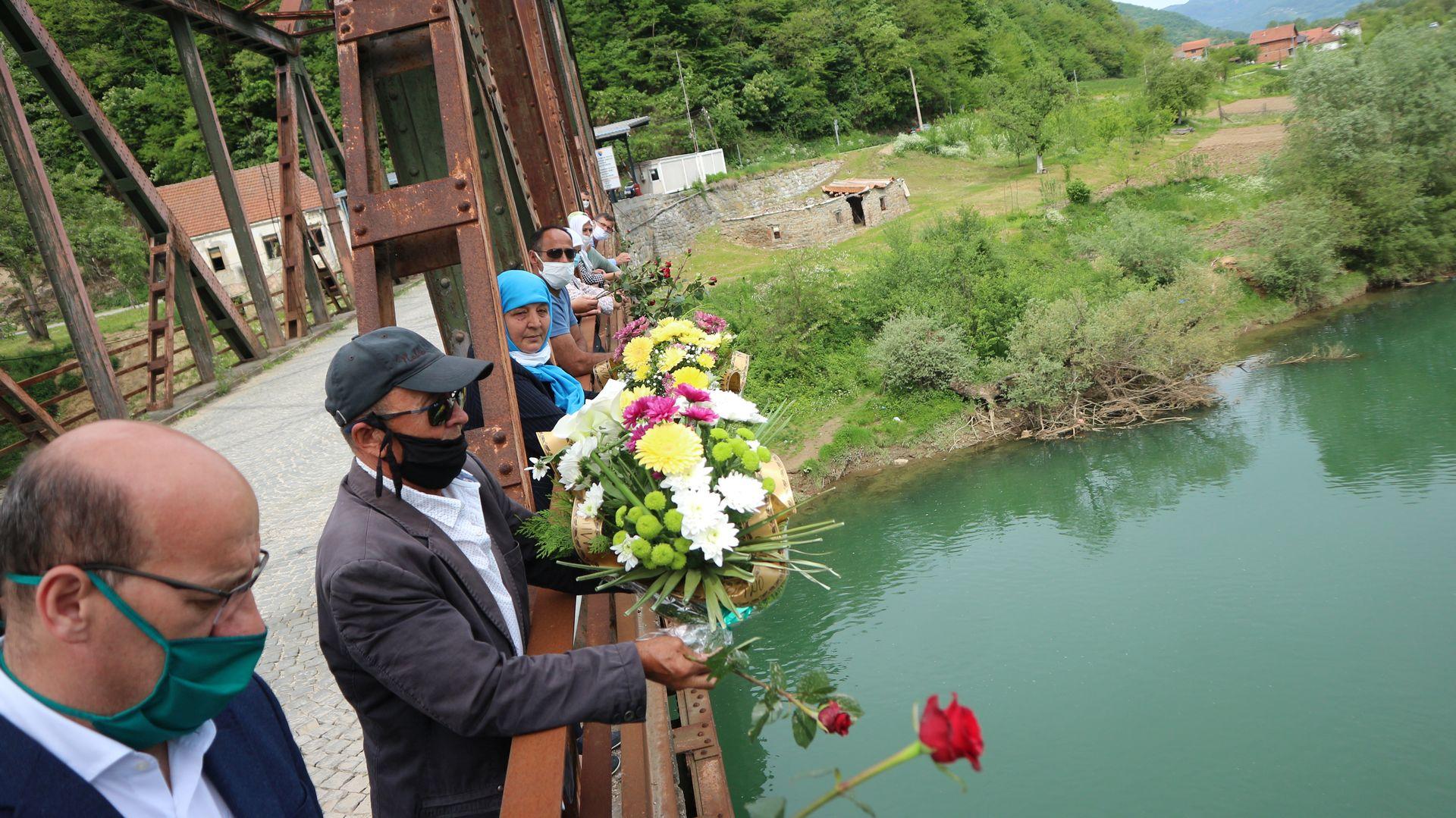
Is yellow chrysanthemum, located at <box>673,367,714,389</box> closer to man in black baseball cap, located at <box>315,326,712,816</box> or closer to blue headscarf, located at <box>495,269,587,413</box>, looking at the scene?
man in black baseball cap, located at <box>315,326,712,816</box>

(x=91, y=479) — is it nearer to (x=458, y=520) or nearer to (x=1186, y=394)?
(x=458, y=520)

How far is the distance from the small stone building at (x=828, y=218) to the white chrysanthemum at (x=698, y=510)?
30.9 metres

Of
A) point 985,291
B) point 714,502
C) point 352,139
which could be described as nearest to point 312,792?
point 714,502

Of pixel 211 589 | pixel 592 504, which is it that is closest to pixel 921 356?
pixel 592 504

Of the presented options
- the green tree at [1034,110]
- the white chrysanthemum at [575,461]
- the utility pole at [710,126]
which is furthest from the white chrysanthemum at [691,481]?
the utility pole at [710,126]

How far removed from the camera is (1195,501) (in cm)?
1248

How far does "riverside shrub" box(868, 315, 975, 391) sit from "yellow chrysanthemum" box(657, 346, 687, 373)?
15.5 meters

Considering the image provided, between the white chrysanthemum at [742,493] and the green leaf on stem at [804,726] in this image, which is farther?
the white chrysanthemum at [742,493]

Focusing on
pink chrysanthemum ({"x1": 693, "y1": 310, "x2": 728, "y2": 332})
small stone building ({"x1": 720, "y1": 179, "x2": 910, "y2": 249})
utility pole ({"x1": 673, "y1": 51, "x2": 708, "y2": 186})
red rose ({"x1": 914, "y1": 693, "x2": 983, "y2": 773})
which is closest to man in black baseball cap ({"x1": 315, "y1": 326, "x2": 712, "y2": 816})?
red rose ({"x1": 914, "y1": 693, "x2": 983, "y2": 773})

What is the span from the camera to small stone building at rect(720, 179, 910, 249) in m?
33.3

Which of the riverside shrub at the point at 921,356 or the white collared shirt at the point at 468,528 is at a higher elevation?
the white collared shirt at the point at 468,528

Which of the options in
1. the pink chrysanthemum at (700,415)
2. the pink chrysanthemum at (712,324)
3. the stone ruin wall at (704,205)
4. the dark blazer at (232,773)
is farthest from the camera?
the stone ruin wall at (704,205)

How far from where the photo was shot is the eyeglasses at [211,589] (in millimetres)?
1239

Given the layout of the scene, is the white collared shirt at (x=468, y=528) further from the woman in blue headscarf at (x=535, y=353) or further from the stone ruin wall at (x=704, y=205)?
the stone ruin wall at (x=704, y=205)
